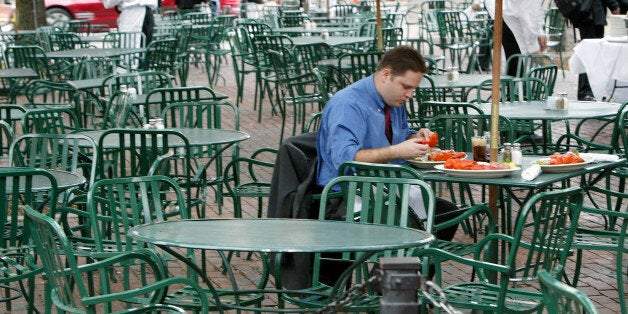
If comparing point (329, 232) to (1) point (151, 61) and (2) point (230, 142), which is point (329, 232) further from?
(1) point (151, 61)

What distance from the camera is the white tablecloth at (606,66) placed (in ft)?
41.3

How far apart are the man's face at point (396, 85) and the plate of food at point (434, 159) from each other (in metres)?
0.30

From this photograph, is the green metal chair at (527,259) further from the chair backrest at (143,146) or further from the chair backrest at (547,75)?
the chair backrest at (547,75)

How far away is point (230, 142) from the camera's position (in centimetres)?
725

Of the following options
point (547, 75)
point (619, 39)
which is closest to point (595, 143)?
point (547, 75)

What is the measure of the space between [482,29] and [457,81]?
7.87m

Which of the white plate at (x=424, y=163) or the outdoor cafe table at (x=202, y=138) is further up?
the white plate at (x=424, y=163)

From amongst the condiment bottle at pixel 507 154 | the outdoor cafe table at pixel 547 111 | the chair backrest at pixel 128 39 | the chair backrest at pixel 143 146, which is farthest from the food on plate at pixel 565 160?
the chair backrest at pixel 128 39

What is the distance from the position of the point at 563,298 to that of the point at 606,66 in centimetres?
1009

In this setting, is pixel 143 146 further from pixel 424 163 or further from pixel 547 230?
pixel 547 230

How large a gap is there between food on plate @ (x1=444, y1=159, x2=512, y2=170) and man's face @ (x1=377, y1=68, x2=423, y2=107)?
1.38 ft

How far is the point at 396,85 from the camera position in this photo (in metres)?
5.96

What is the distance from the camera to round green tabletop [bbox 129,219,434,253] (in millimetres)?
4023

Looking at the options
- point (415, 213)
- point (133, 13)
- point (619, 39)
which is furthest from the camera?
point (133, 13)
